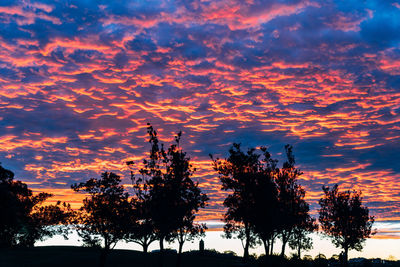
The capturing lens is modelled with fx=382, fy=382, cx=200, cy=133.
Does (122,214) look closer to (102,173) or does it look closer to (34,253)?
(102,173)

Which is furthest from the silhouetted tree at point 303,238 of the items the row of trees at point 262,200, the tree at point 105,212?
the tree at point 105,212

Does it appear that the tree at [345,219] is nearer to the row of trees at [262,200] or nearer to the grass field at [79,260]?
the row of trees at [262,200]

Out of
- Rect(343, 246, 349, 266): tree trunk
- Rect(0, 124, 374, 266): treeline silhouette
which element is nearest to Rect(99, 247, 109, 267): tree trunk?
Rect(0, 124, 374, 266): treeline silhouette

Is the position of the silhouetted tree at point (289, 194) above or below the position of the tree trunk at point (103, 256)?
above

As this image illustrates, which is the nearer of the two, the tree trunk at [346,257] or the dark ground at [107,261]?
the dark ground at [107,261]

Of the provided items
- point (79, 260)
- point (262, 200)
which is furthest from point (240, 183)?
point (79, 260)

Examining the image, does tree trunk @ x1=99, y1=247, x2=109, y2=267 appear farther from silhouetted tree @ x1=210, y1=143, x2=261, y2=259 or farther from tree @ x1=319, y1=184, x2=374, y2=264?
tree @ x1=319, y1=184, x2=374, y2=264

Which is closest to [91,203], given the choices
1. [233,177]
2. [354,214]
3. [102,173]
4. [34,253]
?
[102,173]

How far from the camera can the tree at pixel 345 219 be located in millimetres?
81062

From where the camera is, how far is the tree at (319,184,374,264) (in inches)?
3191

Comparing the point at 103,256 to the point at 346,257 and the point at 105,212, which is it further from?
the point at 346,257

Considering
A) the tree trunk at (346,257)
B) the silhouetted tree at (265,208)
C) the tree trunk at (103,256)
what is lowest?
the tree trunk at (346,257)

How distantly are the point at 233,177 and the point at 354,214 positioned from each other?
1280 inches

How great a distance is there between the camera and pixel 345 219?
269 feet
